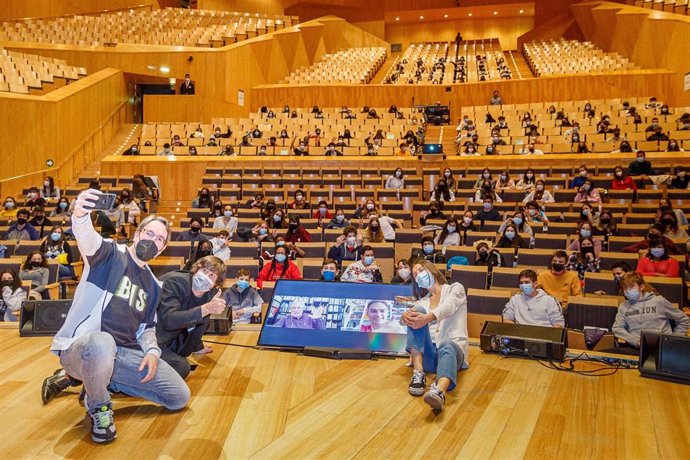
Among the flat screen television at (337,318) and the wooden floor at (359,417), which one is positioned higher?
the flat screen television at (337,318)

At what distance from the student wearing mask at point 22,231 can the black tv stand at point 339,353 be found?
16.3 feet

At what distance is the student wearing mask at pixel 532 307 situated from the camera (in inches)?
162

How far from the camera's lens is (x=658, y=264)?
17.9ft

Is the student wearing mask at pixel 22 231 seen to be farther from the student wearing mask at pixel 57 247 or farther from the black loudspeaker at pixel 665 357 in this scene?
the black loudspeaker at pixel 665 357

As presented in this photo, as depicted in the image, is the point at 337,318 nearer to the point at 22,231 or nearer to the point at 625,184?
the point at 22,231

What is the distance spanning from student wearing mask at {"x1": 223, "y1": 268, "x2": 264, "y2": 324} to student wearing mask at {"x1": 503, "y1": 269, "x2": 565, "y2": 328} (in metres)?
1.80

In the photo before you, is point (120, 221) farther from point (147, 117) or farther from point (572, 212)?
point (147, 117)

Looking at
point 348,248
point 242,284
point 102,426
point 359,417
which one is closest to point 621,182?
point 348,248

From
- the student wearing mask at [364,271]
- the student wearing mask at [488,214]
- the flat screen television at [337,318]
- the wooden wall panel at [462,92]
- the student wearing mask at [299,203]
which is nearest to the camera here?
the flat screen television at [337,318]

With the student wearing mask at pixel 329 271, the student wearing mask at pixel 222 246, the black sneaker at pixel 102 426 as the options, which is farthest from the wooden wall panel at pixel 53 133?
the black sneaker at pixel 102 426

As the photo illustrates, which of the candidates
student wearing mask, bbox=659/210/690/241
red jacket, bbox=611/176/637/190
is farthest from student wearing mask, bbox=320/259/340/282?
red jacket, bbox=611/176/637/190

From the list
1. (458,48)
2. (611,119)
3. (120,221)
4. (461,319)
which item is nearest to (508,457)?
(461,319)

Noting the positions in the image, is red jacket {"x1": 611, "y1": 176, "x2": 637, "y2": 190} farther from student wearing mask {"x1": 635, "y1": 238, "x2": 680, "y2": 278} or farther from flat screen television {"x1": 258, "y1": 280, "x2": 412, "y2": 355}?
flat screen television {"x1": 258, "y1": 280, "x2": 412, "y2": 355}

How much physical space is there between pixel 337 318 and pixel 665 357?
1714 millimetres
